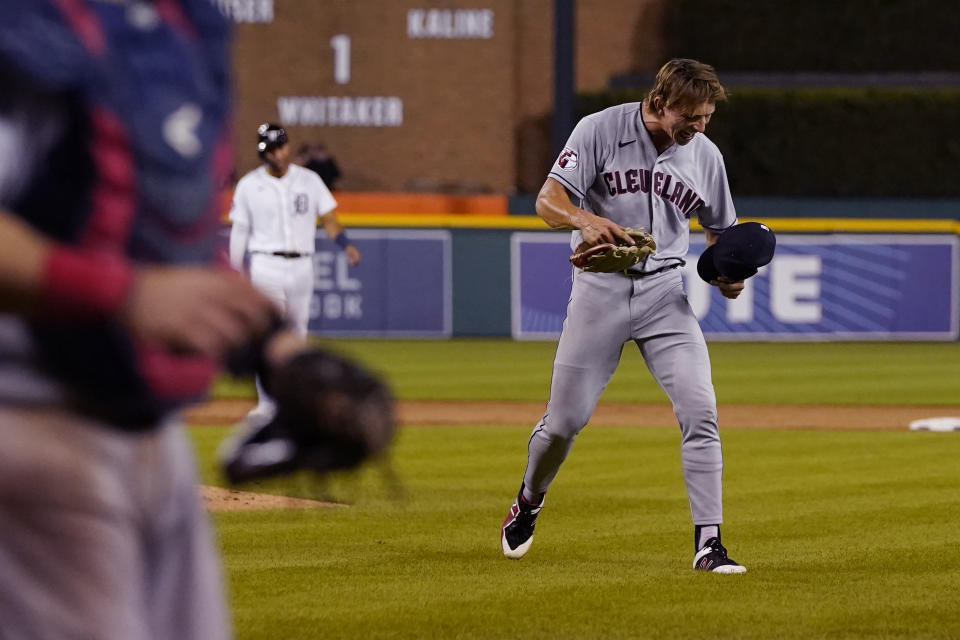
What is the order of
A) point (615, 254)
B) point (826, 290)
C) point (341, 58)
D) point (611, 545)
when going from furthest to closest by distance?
point (341, 58)
point (826, 290)
point (611, 545)
point (615, 254)

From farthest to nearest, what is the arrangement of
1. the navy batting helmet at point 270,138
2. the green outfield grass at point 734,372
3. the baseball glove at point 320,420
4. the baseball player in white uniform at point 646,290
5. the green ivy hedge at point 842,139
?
the green ivy hedge at point 842,139 < the green outfield grass at point 734,372 < the navy batting helmet at point 270,138 < the baseball player in white uniform at point 646,290 < the baseball glove at point 320,420

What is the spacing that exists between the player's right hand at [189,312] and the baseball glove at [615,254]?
4216 mm

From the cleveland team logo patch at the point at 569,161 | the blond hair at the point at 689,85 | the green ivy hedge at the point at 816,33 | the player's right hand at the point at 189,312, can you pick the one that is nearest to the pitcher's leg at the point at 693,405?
the cleveland team logo patch at the point at 569,161

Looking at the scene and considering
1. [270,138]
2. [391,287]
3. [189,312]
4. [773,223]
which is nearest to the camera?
[189,312]

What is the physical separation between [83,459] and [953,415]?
12.1 metres

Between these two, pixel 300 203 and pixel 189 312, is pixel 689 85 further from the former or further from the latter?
pixel 300 203

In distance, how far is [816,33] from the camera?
25.3 metres

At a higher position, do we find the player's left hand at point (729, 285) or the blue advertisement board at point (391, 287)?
the player's left hand at point (729, 285)

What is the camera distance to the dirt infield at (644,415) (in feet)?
41.4

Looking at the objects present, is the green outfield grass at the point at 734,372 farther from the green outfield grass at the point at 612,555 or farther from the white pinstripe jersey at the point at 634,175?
the white pinstripe jersey at the point at 634,175

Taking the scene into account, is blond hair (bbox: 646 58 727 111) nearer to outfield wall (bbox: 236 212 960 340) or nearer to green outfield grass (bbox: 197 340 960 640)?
green outfield grass (bbox: 197 340 960 640)

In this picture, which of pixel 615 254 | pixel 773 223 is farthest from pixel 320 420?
pixel 773 223

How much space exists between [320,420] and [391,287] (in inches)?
739

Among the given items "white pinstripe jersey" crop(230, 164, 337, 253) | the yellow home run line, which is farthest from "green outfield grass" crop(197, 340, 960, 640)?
the yellow home run line
